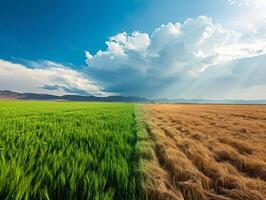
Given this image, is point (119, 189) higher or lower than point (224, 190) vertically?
higher

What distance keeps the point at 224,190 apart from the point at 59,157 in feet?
8.95

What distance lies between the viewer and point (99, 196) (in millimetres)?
2123

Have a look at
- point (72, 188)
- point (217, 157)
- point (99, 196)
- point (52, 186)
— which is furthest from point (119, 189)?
point (217, 157)

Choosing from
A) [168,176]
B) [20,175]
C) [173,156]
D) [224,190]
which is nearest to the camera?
[20,175]

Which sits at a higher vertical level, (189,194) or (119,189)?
(119,189)

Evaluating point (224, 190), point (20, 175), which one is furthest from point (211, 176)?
point (20, 175)

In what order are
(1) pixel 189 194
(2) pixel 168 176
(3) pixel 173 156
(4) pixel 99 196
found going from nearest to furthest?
(4) pixel 99 196 → (1) pixel 189 194 → (2) pixel 168 176 → (3) pixel 173 156

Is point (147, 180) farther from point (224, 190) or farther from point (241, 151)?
point (241, 151)

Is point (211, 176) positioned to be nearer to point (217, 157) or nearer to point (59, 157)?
point (217, 157)

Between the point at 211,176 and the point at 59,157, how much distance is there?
2.91m

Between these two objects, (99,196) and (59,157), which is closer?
(99,196)

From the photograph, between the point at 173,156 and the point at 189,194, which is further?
the point at 173,156

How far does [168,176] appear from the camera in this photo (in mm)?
3688

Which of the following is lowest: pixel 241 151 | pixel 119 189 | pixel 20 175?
pixel 241 151
